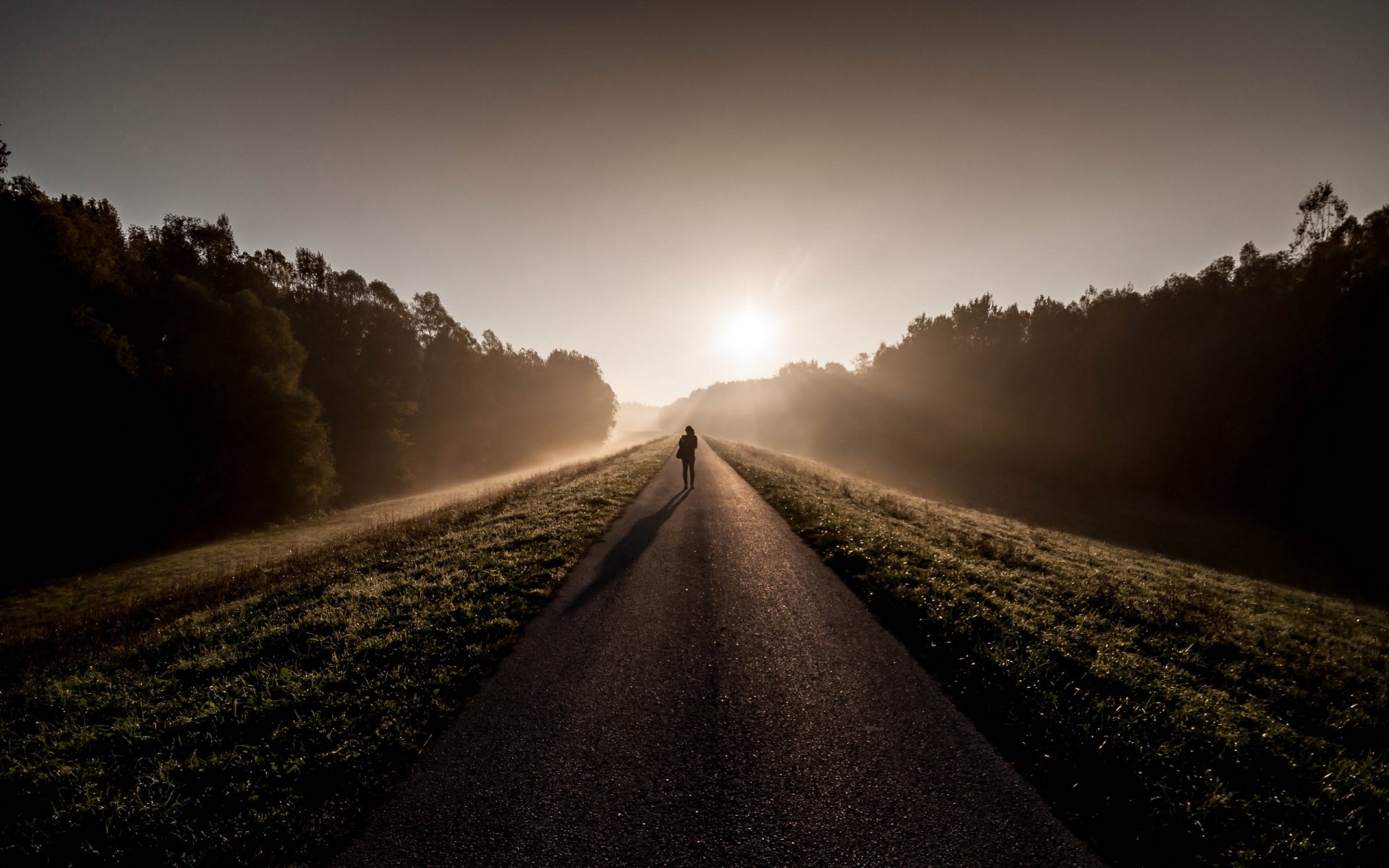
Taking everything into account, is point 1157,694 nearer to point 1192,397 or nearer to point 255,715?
point 255,715

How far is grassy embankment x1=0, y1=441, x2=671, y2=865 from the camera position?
3.16 meters

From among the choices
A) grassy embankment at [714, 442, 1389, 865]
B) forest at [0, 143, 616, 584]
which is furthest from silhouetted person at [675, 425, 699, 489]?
forest at [0, 143, 616, 584]

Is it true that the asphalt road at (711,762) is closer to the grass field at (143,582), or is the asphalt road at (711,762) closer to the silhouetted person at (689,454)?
the grass field at (143,582)

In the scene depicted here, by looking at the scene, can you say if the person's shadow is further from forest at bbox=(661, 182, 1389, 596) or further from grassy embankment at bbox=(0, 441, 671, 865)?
forest at bbox=(661, 182, 1389, 596)

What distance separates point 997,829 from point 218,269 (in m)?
41.6

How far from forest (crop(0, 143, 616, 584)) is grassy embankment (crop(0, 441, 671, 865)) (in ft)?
59.4

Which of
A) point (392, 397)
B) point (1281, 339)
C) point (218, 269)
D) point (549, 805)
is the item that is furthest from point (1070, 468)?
point (218, 269)

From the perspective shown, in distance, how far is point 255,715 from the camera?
4508mm

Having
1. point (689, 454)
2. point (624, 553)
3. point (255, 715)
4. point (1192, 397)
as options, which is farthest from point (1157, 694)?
point (1192, 397)

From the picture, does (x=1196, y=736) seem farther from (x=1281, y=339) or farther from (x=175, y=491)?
(x=1281, y=339)

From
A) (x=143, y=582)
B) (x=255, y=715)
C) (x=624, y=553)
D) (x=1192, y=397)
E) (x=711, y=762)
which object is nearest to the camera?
(x=711, y=762)

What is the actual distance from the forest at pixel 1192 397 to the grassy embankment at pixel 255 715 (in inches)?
1397

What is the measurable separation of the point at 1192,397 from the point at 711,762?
1943 inches

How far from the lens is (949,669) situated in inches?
215
